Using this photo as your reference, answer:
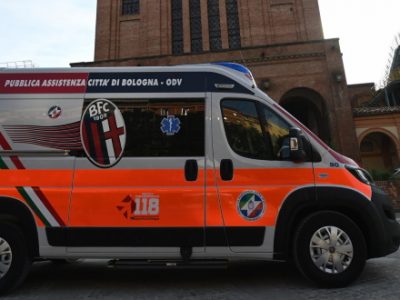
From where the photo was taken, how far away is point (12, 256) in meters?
4.16

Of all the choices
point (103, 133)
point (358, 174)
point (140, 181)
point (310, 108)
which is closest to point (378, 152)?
point (310, 108)

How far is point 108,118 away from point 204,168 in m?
1.42

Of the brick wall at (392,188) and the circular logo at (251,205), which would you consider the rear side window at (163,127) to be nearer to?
the circular logo at (251,205)

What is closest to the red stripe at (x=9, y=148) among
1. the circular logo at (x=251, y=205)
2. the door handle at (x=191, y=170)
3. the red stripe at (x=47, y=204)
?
the red stripe at (x=47, y=204)

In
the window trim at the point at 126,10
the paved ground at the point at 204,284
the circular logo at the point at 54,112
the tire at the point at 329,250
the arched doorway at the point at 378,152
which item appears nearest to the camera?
the paved ground at the point at 204,284

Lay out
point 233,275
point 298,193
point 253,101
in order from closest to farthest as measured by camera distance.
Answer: point 298,193
point 253,101
point 233,275

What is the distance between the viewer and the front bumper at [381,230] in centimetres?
405

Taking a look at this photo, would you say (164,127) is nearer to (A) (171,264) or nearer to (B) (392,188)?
(A) (171,264)

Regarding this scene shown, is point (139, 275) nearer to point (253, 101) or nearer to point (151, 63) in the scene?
point (253, 101)

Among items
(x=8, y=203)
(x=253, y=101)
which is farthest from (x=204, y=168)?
(x=8, y=203)

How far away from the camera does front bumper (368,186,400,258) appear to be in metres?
4.05

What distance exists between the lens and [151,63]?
23391 millimetres

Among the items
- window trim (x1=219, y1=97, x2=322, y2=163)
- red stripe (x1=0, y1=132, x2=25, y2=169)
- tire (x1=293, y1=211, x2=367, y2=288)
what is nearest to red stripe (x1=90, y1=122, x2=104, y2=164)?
red stripe (x1=0, y1=132, x2=25, y2=169)

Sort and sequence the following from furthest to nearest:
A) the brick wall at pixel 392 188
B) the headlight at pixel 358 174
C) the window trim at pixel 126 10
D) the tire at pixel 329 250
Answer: the window trim at pixel 126 10 → the brick wall at pixel 392 188 → the headlight at pixel 358 174 → the tire at pixel 329 250
